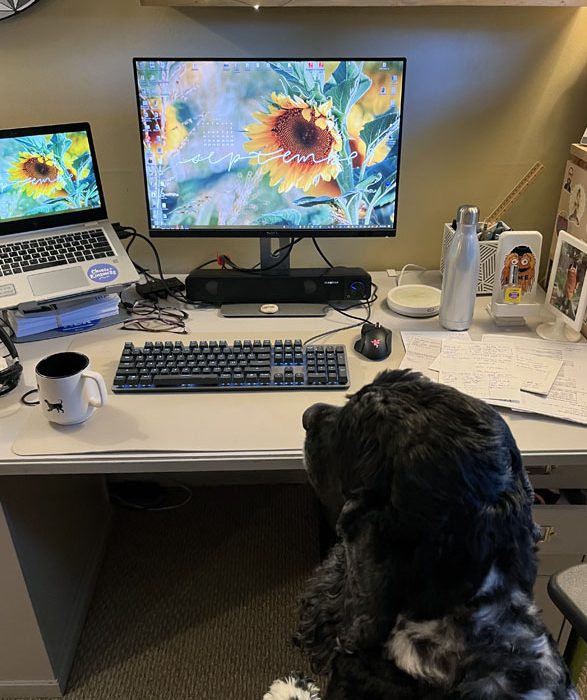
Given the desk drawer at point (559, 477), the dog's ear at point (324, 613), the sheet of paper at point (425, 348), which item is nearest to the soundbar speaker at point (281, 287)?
the sheet of paper at point (425, 348)

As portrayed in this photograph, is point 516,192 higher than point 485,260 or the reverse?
higher

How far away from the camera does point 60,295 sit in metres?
1.49

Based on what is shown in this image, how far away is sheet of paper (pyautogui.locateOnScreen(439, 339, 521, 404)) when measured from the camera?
4.22ft

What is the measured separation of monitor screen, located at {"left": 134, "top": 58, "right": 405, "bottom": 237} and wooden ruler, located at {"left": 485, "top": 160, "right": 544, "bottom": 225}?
0.33 m

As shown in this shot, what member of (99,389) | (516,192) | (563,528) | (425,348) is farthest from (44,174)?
(563,528)

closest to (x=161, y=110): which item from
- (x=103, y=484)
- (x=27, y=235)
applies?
(x=27, y=235)

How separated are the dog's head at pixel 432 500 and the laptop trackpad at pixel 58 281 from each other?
91cm

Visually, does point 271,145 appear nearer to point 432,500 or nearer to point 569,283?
point 569,283

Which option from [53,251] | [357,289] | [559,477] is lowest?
[559,477]

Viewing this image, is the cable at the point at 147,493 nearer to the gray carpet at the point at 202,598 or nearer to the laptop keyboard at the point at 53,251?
the gray carpet at the point at 202,598

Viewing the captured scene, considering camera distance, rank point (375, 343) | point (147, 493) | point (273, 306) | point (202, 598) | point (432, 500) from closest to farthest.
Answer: point (432, 500) < point (375, 343) < point (273, 306) < point (202, 598) < point (147, 493)

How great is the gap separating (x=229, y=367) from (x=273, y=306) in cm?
34

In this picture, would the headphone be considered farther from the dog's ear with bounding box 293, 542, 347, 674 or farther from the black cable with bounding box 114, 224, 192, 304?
the dog's ear with bounding box 293, 542, 347, 674

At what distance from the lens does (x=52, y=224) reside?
62.4 inches
